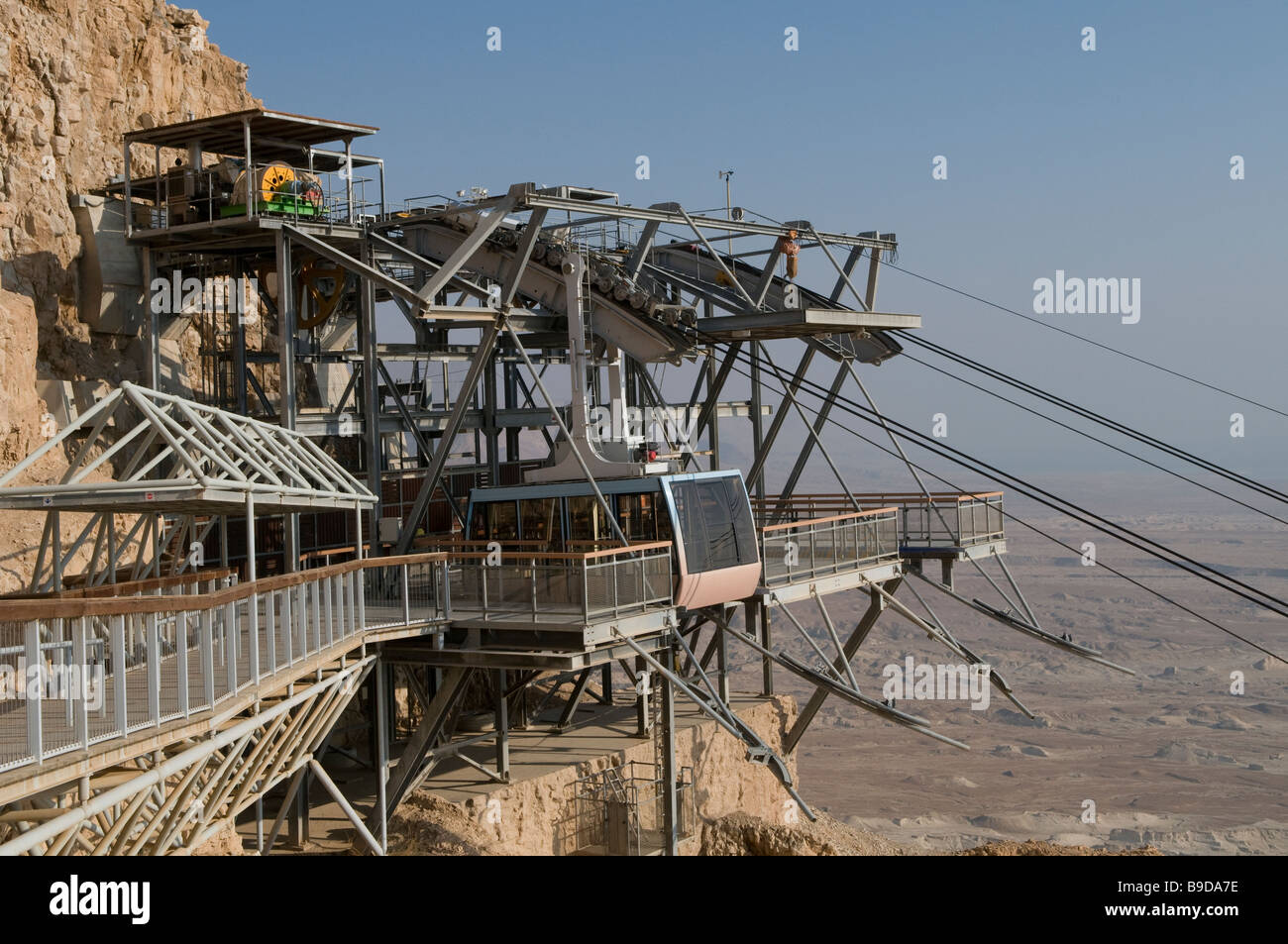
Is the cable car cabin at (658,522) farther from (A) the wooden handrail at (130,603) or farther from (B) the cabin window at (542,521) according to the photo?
(A) the wooden handrail at (130,603)

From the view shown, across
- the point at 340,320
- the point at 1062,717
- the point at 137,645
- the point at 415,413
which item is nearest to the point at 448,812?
the point at 137,645

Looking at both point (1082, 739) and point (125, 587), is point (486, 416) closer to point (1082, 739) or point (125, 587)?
point (125, 587)

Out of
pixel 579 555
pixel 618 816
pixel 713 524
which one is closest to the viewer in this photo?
pixel 579 555

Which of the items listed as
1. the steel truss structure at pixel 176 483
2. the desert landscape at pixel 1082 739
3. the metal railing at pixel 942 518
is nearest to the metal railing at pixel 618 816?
the metal railing at pixel 942 518

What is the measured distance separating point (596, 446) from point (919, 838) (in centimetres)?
3345

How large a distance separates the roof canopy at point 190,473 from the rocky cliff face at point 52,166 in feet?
26.8

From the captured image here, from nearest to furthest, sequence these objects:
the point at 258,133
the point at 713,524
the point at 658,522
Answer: the point at 658,522, the point at 713,524, the point at 258,133

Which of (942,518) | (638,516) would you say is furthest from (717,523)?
(942,518)

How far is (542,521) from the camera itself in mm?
26750

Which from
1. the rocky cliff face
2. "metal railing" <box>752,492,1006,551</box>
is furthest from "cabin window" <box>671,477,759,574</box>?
the rocky cliff face

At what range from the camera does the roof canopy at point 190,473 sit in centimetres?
1767

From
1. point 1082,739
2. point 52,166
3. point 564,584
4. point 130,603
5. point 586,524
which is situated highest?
point 52,166

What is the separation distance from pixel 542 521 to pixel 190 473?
8691 mm

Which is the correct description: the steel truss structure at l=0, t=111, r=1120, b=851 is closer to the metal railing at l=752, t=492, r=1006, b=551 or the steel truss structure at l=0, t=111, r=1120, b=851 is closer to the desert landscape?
the metal railing at l=752, t=492, r=1006, b=551
